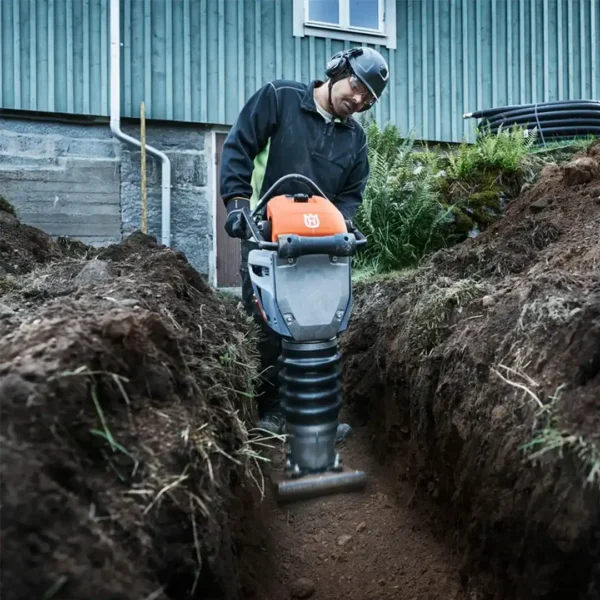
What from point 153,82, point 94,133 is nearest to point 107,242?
point 94,133

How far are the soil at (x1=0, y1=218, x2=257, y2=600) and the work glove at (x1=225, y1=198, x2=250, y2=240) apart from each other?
1073 mm

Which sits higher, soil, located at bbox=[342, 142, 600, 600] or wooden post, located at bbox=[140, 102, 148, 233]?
wooden post, located at bbox=[140, 102, 148, 233]

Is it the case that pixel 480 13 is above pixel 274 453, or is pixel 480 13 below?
above

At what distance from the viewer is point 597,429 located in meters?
1.40

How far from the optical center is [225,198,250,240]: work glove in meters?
2.84

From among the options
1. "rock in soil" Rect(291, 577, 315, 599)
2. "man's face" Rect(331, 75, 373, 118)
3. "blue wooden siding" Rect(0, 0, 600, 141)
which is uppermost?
"blue wooden siding" Rect(0, 0, 600, 141)

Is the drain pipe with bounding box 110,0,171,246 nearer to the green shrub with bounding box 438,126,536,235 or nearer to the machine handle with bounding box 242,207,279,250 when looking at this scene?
the green shrub with bounding box 438,126,536,235

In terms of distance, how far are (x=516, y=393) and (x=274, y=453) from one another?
1.62m

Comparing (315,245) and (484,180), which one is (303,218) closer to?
(315,245)

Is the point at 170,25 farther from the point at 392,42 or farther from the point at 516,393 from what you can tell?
the point at 516,393

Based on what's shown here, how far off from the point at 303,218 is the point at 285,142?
2.91ft

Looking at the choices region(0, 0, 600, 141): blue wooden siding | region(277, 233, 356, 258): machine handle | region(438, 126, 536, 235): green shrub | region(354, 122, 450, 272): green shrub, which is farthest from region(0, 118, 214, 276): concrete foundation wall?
region(277, 233, 356, 258): machine handle

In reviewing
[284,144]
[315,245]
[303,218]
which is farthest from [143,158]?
[315,245]

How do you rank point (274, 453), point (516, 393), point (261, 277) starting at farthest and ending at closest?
1. point (274, 453)
2. point (261, 277)
3. point (516, 393)
